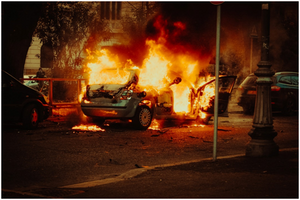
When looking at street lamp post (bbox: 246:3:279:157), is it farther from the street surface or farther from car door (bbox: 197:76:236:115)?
car door (bbox: 197:76:236:115)

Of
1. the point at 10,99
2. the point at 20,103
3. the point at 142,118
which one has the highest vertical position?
the point at 10,99

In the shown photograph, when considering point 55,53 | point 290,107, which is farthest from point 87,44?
point 290,107

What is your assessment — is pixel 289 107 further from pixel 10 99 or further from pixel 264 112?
pixel 10 99

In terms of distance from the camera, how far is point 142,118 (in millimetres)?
12352

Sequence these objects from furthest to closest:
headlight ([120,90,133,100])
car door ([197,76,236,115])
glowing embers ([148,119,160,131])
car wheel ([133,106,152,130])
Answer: car door ([197,76,236,115]) < glowing embers ([148,119,160,131]) < car wheel ([133,106,152,130]) < headlight ([120,90,133,100])

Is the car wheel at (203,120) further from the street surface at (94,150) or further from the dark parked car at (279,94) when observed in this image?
the dark parked car at (279,94)

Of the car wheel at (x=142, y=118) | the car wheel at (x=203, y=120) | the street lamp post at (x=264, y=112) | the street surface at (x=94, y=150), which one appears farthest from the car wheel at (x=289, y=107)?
the street lamp post at (x=264, y=112)

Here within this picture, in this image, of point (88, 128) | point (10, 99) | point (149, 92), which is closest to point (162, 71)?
point (149, 92)

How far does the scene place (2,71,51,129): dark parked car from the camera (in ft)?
37.7

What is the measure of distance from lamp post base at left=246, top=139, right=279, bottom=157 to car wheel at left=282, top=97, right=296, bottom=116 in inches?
393

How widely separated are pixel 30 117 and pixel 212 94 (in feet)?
16.5

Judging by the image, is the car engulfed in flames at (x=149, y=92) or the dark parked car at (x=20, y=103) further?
the car engulfed in flames at (x=149, y=92)

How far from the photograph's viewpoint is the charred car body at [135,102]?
12.1 m

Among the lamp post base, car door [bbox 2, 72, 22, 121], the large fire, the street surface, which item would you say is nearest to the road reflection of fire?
the street surface
